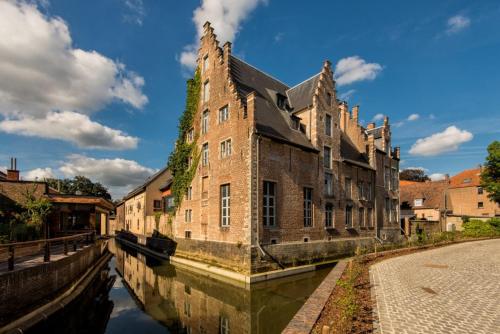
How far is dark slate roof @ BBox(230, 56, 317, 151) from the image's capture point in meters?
17.3

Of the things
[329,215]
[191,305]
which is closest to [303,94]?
[329,215]

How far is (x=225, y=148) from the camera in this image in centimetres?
1852

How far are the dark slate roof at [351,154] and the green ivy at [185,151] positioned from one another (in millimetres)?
12528

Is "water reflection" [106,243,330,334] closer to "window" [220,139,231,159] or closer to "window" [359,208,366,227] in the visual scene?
"window" [220,139,231,159]

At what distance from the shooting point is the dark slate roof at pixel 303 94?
21453mm

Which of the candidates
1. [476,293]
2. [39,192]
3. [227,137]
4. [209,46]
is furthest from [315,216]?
[39,192]

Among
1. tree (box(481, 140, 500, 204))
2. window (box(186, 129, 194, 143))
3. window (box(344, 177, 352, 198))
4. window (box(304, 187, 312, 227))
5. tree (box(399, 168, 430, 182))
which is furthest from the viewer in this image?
tree (box(399, 168, 430, 182))

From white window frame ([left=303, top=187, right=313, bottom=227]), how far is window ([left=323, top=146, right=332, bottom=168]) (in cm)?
288

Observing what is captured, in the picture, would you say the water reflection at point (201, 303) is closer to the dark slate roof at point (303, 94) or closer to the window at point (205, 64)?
the dark slate roof at point (303, 94)

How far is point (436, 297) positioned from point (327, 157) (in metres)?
13.3

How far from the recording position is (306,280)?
47.8ft

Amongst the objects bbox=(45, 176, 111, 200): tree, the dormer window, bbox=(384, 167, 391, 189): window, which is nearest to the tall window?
the dormer window

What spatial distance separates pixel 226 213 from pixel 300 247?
5036 millimetres

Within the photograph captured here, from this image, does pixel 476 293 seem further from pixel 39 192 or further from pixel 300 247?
pixel 39 192
